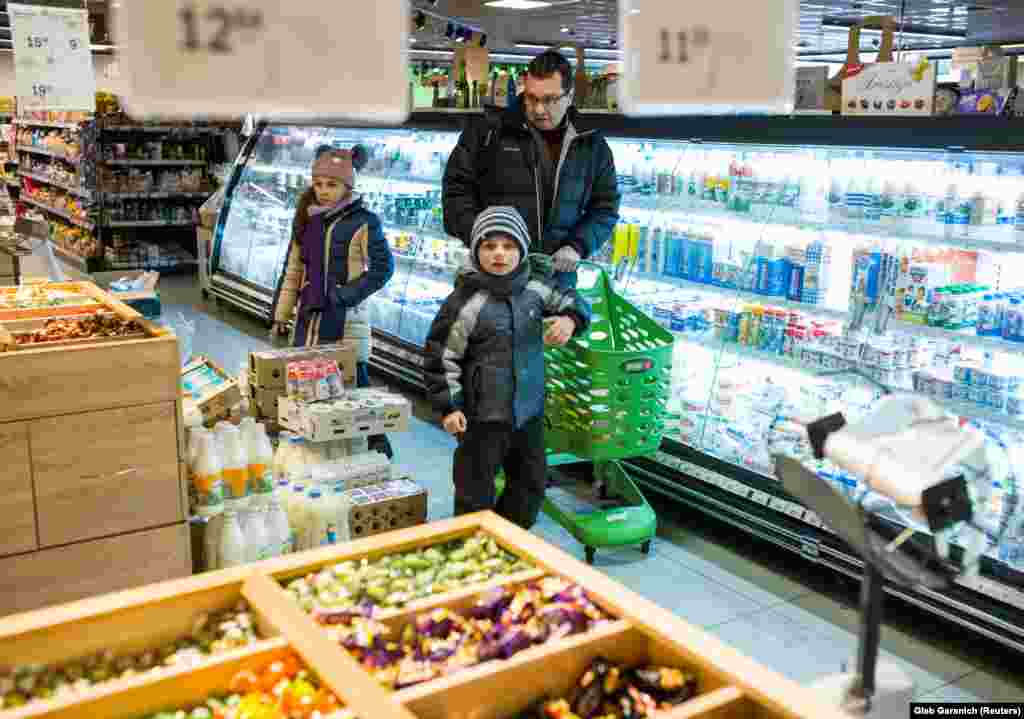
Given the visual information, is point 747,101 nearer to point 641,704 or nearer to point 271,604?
point 641,704

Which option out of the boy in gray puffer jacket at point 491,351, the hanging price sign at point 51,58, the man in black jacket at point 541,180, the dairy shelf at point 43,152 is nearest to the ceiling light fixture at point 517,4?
the hanging price sign at point 51,58

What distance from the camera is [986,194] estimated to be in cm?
403

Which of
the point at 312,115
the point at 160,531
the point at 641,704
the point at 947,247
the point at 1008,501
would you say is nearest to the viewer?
the point at 312,115

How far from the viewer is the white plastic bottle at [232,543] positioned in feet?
11.0

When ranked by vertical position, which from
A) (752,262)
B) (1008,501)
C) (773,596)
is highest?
(752,262)

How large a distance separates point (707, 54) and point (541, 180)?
2469 millimetres

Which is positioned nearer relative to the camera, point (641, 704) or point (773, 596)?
point (641, 704)

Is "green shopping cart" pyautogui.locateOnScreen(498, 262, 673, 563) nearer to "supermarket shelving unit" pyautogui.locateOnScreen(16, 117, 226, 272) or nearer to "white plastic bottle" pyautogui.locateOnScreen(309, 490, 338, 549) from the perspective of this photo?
"white plastic bottle" pyautogui.locateOnScreen(309, 490, 338, 549)

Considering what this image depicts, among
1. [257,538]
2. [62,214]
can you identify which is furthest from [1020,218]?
[62,214]

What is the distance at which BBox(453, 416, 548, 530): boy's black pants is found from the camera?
4102 millimetres

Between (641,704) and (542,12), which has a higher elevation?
(542,12)

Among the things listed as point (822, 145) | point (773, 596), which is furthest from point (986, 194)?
point (773, 596)

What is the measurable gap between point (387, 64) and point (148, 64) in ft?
1.38

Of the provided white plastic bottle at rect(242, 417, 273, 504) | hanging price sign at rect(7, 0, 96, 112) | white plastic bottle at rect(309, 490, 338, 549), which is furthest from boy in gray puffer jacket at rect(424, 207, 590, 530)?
hanging price sign at rect(7, 0, 96, 112)
